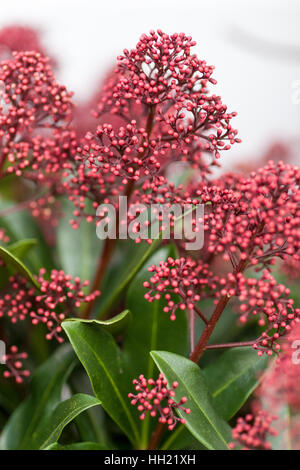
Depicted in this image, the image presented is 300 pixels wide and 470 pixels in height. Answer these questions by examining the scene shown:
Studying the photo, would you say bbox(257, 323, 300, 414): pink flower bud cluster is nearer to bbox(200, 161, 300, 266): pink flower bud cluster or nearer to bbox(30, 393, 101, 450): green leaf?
bbox(200, 161, 300, 266): pink flower bud cluster

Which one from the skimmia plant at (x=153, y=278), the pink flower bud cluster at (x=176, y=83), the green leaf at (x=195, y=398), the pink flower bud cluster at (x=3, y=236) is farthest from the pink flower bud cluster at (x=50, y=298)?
the pink flower bud cluster at (x=176, y=83)

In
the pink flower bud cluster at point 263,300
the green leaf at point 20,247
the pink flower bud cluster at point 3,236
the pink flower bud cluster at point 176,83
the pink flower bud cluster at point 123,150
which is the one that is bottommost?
the pink flower bud cluster at point 263,300

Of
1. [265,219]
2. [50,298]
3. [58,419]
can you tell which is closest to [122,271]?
[50,298]

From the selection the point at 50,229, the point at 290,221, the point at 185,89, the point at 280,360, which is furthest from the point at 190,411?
the point at 50,229

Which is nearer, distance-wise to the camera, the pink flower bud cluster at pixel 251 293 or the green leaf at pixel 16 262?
the pink flower bud cluster at pixel 251 293

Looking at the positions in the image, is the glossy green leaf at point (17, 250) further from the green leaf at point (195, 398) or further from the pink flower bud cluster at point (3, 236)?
the green leaf at point (195, 398)

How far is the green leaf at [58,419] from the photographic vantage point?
870mm

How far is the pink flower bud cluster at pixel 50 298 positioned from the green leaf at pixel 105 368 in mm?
65

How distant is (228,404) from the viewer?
970mm

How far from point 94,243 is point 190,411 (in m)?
0.60

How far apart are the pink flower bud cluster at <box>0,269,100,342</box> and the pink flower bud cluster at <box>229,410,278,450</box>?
13.5 inches

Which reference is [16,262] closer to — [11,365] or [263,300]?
[11,365]

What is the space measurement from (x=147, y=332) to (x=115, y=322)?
0.13 metres
